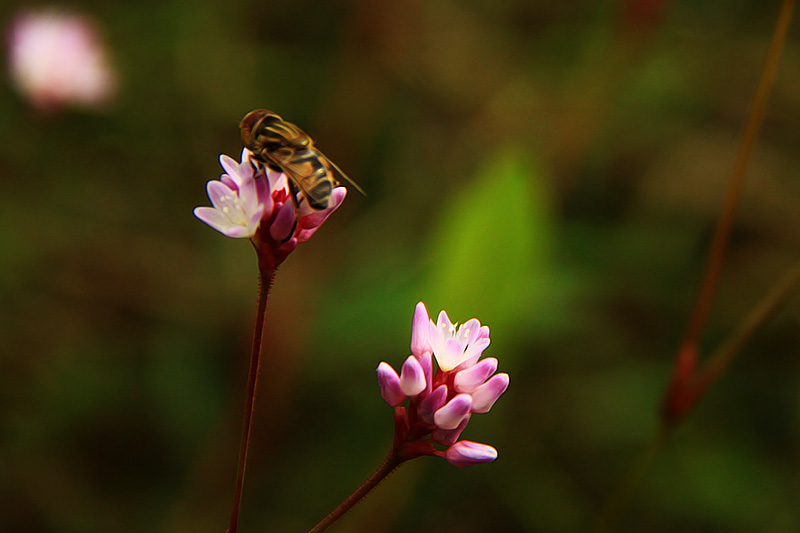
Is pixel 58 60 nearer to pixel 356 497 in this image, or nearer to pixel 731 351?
pixel 356 497

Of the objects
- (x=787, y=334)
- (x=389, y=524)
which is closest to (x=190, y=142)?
(x=389, y=524)

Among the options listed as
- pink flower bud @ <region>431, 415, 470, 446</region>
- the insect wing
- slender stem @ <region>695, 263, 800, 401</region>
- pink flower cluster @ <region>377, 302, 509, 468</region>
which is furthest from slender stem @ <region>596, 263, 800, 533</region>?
the insect wing

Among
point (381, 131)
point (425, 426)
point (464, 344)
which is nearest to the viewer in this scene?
point (425, 426)

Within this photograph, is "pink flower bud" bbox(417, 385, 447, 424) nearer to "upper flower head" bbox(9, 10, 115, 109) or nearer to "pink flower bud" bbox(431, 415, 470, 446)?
"pink flower bud" bbox(431, 415, 470, 446)

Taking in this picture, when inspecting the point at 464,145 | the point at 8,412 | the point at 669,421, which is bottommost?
the point at 8,412

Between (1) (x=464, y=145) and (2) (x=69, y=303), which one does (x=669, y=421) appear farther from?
(2) (x=69, y=303)
